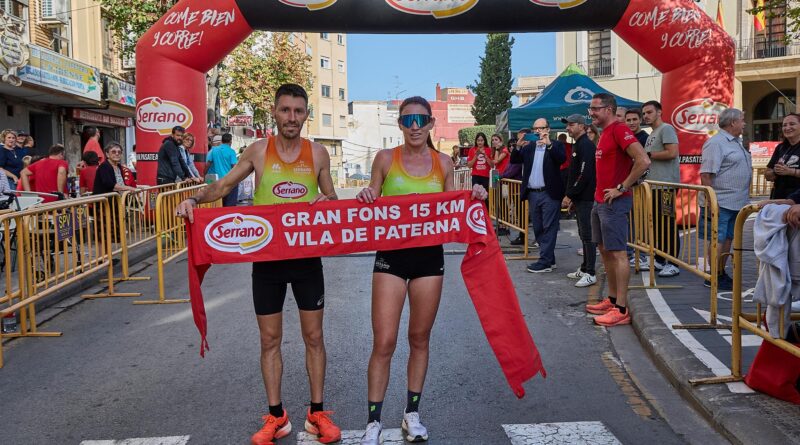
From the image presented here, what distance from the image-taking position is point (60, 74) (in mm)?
20484

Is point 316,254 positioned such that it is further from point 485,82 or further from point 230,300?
point 485,82

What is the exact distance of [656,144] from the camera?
8961mm

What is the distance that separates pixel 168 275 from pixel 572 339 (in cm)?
595

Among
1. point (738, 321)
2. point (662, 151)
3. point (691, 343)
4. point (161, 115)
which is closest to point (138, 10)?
point (161, 115)

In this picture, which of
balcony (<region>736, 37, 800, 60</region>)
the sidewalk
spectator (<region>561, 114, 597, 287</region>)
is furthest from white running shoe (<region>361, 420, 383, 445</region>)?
balcony (<region>736, 37, 800, 60</region>)

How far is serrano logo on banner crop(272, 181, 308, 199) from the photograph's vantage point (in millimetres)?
4352

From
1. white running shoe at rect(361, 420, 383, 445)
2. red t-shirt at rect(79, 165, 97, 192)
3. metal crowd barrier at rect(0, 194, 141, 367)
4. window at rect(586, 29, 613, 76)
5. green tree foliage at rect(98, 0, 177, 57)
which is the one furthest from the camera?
window at rect(586, 29, 613, 76)

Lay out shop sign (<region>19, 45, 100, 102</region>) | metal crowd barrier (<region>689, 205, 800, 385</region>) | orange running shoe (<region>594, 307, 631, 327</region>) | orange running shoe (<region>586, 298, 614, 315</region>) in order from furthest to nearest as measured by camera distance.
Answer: shop sign (<region>19, 45, 100, 102</region>), orange running shoe (<region>586, 298, 614, 315</region>), orange running shoe (<region>594, 307, 631, 327</region>), metal crowd barrier (<region>689, 205, 800, 385</region>)

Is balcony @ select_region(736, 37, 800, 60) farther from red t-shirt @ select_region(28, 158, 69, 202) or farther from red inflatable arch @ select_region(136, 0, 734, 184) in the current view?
red t-shirt @ select_region(28, 158, 69, 202)

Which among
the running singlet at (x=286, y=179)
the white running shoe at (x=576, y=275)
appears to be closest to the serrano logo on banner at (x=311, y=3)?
the white running shoe at (x=576, y=275)

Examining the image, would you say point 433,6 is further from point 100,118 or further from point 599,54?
point 599,54

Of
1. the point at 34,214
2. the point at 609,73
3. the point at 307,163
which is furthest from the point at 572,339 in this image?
the point at 609,73

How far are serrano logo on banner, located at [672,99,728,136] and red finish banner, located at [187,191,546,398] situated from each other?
10446 mm

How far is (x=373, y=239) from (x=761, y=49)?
32220 millimetres
